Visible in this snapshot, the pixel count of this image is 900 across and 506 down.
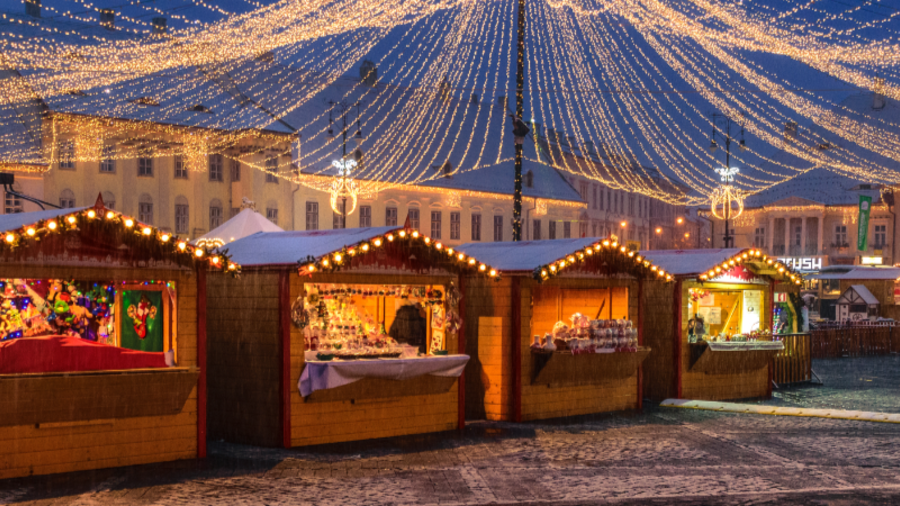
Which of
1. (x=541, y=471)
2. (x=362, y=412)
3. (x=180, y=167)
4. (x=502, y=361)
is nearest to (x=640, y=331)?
(x=502, y=361)

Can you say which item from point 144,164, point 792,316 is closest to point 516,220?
point 792,316

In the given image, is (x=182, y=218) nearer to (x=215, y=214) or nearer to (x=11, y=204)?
(x=215, y=214)

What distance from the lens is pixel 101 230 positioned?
11.7 metres

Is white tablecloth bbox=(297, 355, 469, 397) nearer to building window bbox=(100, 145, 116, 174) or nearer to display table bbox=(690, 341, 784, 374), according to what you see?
display table bbox=(690, 341, 784, 374)

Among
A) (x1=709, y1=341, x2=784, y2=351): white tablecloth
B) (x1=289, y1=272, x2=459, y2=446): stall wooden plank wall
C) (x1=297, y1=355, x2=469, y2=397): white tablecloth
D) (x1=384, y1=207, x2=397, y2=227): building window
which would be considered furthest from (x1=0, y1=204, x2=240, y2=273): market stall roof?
(x1=384, y1=207, x2=397, y2=227): building window

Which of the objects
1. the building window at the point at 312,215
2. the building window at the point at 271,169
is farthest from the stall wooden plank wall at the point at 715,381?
the building window at the point at 312,215

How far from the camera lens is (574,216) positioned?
63062 mm

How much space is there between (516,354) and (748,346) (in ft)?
20.9

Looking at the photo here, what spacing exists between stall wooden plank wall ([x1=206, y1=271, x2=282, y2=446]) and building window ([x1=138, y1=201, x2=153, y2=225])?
28.3 meters

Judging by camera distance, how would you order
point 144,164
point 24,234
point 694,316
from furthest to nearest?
1. point 144,164
2. point 694,316
3. point 24,234

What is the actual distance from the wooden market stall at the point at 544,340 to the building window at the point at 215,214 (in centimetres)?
2820

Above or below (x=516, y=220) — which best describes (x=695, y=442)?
below

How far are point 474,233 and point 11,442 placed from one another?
4603cm

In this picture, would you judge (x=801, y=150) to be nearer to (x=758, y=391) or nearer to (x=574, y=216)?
(x=574, y=216)
